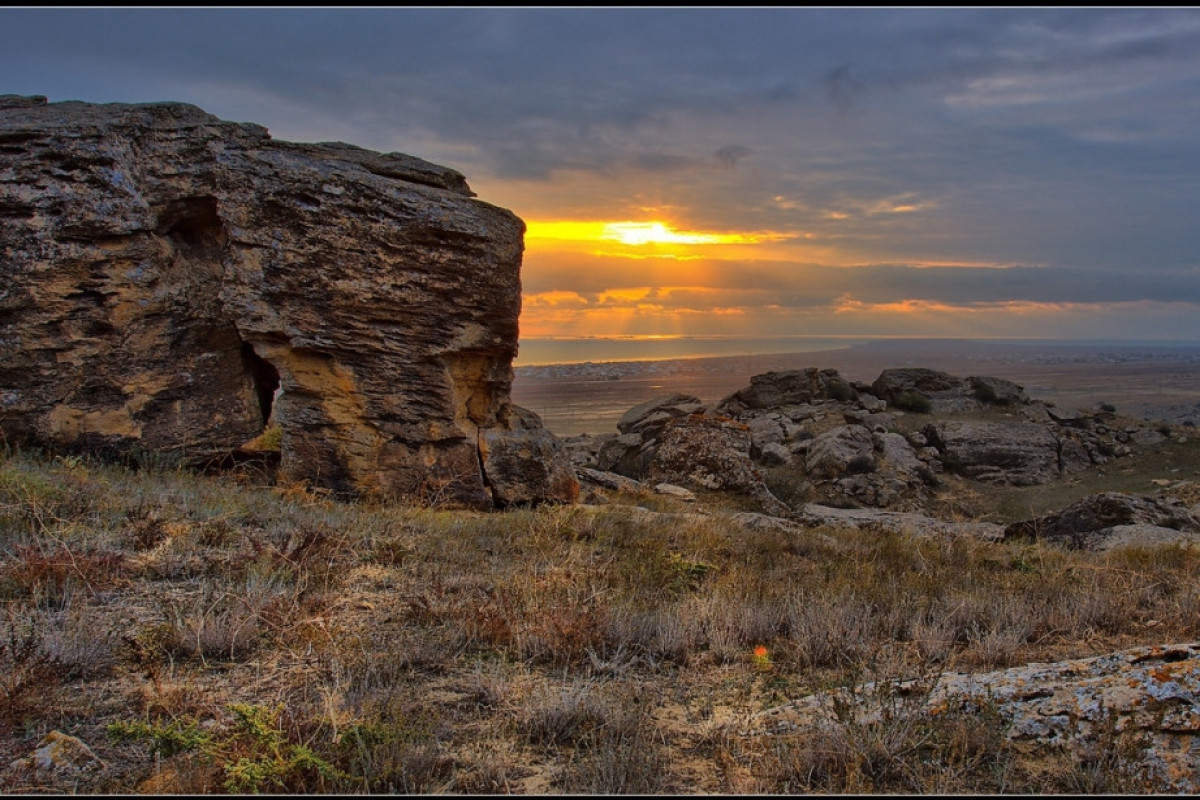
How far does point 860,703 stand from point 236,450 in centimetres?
1057

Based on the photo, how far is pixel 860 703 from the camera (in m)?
3.70

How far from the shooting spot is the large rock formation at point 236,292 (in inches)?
406

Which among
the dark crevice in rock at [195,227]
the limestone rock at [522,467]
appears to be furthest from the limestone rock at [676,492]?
the dark crevice in rock at [195,227]

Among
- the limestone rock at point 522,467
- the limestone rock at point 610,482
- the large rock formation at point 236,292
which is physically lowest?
the limestone rock at point 610,482

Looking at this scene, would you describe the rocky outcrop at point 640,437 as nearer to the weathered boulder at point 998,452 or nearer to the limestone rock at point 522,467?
the limestone rock at point 522,467

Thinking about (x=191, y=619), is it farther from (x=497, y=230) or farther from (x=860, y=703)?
(x=497, y=230)

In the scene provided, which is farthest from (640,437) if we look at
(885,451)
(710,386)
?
(710,386)

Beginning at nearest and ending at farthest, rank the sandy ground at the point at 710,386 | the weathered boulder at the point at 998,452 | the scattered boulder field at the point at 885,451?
the scattered boulder field at the point at 885,451
the weathered boulder at the point at 998,452
the sandy ground at the point at 710,386

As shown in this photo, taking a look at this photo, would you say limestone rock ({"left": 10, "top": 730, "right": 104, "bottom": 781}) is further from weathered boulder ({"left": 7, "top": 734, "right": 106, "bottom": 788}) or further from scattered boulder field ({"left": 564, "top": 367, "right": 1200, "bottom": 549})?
scattered boulder field ({"left": 564, "top": 367, "right": 1200, "bottom": 549})

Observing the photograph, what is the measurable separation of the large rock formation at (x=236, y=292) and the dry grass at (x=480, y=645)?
9.09 feet

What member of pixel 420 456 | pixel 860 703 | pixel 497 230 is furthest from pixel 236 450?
pixel 860 703

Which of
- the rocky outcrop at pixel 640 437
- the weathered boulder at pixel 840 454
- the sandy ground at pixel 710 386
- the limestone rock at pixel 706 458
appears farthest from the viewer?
the sandy ground at pixel 710 386

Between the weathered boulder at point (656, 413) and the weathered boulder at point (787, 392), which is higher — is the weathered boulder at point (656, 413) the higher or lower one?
the lower one

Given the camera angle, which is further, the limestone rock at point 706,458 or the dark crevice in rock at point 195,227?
the limestone rock at point 706,458
